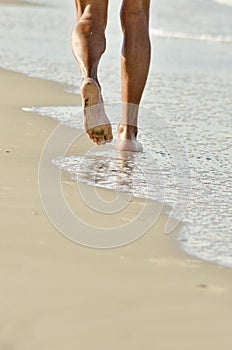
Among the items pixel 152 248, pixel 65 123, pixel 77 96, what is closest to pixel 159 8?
pixel 77 96

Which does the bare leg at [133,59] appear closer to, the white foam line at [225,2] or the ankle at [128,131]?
the ankle at [128,131]

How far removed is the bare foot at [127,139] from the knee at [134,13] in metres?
0.40

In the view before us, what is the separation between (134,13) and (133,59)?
186mm

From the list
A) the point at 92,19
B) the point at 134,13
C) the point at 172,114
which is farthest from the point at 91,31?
the point at 172,114

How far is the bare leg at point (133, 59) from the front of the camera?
13.0 ft

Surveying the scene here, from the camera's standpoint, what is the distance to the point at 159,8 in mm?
13172

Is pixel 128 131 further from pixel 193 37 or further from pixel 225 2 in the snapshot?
pixel 225 2

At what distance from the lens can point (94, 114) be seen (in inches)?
139

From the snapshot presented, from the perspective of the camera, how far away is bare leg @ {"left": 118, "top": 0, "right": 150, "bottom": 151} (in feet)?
13.0

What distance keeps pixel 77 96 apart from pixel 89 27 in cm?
176

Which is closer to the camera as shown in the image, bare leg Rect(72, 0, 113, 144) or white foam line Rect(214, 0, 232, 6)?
bare leg Rect(72, 0, 113, 144)

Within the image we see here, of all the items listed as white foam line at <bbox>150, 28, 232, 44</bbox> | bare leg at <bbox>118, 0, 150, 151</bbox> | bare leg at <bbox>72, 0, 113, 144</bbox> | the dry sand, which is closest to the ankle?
bare leg at <bbox>118, 0, 150, 151</bbox>

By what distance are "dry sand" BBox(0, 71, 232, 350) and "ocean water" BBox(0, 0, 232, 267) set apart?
0.54 feet

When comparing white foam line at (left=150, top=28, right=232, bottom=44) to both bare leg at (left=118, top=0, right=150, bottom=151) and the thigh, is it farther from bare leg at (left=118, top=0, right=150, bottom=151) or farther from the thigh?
the thigh
